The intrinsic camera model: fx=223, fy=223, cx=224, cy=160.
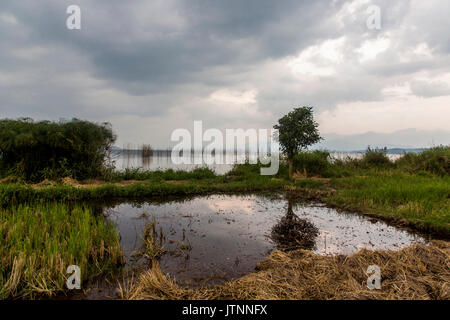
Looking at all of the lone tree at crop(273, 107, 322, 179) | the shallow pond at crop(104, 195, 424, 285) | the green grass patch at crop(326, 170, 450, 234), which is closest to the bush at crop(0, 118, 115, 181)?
the shallow pond at crop(104, 195, 424, 285)

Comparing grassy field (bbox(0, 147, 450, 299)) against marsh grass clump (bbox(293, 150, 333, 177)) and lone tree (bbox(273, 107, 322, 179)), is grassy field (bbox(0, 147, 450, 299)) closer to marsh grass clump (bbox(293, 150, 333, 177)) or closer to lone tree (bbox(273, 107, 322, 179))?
marsh grass clump (bbox(293, 150, 333, 177))

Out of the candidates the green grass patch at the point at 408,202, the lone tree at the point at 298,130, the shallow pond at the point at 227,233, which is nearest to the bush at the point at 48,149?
the shallow pond at the point at 227,233

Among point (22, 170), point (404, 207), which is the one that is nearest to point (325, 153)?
point (404, 207)

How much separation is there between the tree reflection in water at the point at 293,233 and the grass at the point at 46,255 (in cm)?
333

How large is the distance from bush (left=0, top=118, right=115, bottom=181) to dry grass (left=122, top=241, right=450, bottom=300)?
10930mm

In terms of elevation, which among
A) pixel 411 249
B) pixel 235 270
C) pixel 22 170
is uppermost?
pixel 22 170

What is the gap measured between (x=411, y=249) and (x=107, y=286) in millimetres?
4998

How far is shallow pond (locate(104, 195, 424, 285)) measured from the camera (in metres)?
3.94

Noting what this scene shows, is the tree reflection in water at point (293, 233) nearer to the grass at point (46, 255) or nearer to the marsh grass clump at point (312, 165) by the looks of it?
the grass at point (46, 255)

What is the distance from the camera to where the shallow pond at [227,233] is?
3.94m

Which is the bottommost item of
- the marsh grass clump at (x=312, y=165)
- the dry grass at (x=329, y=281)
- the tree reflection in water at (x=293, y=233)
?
the tree reflection in water at (x=293, y=233)

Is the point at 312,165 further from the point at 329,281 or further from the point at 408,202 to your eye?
the point at 329,281

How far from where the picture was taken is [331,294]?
268 centimetres
